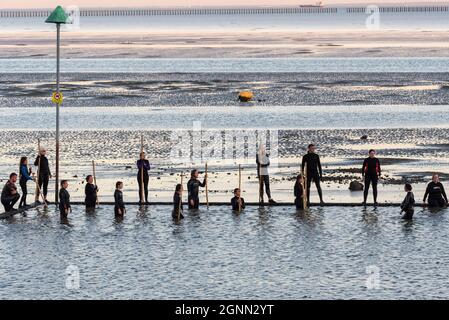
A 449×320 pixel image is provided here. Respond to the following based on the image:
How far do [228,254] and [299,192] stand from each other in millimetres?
7227

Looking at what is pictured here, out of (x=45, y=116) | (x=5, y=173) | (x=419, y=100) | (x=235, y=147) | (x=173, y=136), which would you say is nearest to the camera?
(x=5, y=173)

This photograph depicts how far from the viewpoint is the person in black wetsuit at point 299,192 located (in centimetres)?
3700

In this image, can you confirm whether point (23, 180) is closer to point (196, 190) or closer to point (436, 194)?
point (196, 190)

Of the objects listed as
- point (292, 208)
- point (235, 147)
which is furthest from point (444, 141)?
point (292, 208)

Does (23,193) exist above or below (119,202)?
above

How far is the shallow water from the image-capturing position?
87.4 feet

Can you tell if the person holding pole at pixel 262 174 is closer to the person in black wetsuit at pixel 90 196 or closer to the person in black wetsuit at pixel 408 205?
the person in black wetsuit at pixel 408 205

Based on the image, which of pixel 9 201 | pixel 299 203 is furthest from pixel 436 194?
pixel 9 201

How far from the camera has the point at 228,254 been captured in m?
30.6

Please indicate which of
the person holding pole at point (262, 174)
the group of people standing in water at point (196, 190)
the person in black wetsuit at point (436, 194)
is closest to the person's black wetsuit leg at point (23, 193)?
the group of people standing in water at point (196, 190)

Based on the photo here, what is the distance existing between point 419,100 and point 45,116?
2743cm

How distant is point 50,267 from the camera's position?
2909cm

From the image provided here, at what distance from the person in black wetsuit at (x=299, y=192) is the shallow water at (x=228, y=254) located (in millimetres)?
414

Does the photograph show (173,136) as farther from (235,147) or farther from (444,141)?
(444,141)
